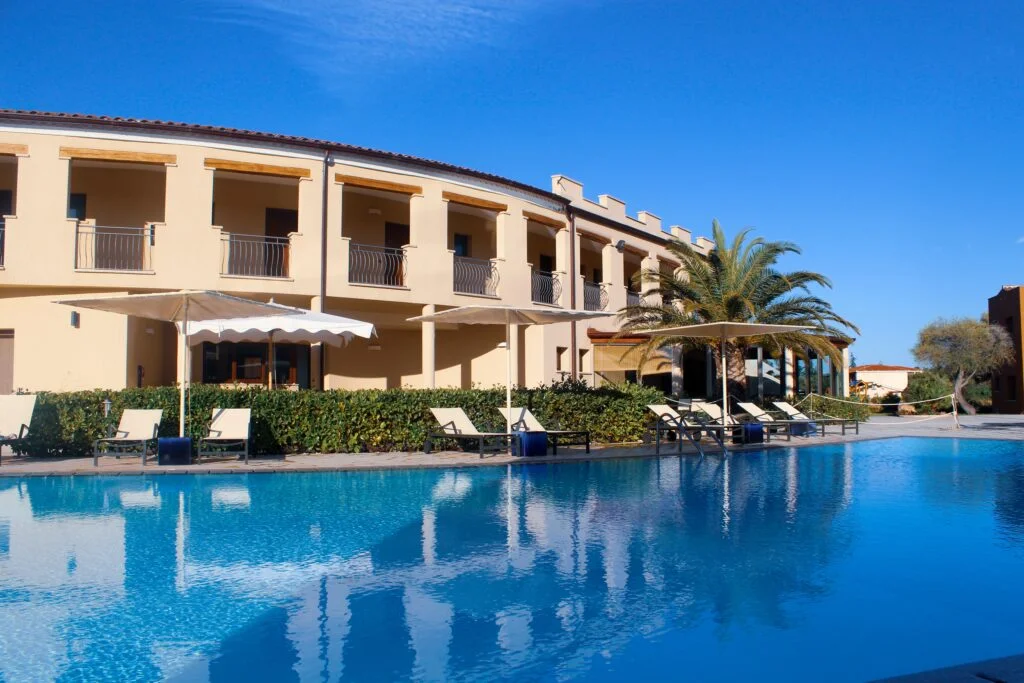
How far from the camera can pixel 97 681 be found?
3.75m

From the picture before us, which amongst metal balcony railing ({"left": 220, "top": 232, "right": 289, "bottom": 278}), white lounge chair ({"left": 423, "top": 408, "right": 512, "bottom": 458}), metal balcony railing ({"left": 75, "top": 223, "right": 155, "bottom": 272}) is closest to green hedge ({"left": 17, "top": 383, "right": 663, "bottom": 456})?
white lounge chair ({"left": 423, "top": 408, "right": 512, "bottom": 458})

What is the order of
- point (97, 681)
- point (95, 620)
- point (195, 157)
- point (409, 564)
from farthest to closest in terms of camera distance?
point (195, 157) < point (409, 564) < point (95, 620) < point (97, 681)

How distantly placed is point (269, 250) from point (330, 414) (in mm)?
7075

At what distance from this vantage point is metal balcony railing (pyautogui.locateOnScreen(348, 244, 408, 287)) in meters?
19.8

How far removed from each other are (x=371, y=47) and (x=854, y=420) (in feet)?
53.6

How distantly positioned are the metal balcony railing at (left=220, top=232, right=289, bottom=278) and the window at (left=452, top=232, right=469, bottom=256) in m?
5.14

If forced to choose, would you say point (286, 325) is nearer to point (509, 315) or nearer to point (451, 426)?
point (451, 426)

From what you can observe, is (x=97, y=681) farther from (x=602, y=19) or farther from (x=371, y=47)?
(x=602, y=19)

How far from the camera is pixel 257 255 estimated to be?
1898 centimetres


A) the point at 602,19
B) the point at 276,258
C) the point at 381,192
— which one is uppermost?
the point at 602,19

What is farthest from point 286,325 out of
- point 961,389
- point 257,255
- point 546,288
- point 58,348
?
point 961,389

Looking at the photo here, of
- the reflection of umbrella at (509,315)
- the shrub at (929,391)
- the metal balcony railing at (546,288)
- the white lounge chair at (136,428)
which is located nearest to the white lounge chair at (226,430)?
the white lounge chair at (136,428)

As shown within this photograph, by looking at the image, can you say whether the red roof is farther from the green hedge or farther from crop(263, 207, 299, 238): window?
the green hedge

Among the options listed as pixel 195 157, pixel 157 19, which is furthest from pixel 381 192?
pixel 157 19
